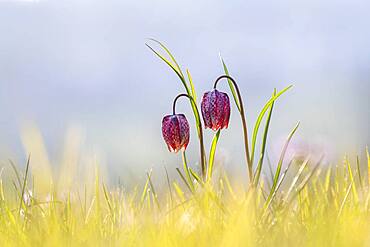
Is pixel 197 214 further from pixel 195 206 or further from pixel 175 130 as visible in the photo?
pixel 175 130

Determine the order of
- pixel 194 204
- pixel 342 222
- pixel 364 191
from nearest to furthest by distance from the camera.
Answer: pixel 342 222 < pixel 194 204 < pixel 364 191

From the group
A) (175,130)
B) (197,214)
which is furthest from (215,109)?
(197,214)

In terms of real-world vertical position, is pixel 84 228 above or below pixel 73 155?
below

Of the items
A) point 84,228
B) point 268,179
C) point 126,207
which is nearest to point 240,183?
point 268,179

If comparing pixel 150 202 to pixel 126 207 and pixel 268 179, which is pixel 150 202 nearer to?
pixel 126 207

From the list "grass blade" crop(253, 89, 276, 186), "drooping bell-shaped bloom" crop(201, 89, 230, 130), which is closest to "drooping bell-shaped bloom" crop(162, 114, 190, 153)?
"drooping bell-shaped bloom" crop(201, 89, 230, 130)

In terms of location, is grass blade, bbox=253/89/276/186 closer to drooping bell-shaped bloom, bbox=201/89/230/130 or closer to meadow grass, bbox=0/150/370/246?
meadow grass, bbox=0/150/370/246
